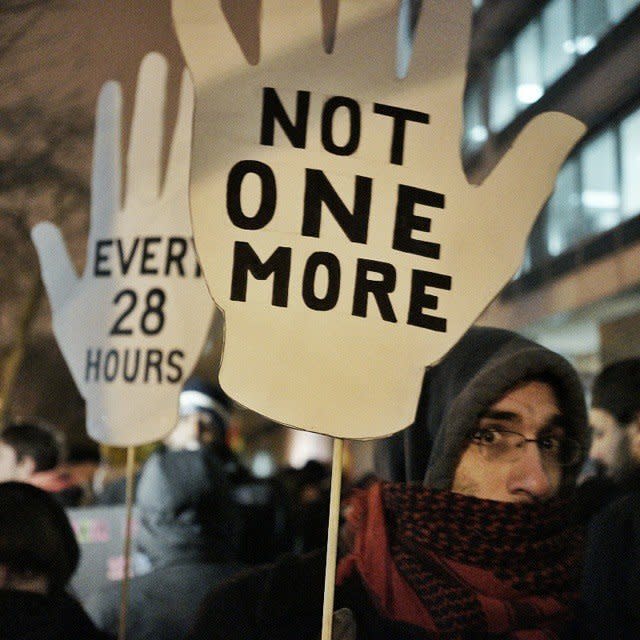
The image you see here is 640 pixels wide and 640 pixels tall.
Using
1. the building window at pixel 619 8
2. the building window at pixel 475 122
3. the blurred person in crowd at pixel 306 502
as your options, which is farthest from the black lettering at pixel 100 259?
the building window at pixel 475 122

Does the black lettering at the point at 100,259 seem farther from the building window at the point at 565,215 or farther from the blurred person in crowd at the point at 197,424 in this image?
the building window at the point at 565,215

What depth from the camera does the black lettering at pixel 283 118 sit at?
2.12 metres

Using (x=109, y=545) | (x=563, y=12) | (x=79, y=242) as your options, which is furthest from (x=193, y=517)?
(x=563, y=12)

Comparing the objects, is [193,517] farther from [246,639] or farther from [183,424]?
[246,639]

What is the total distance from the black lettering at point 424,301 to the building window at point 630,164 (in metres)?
13.7

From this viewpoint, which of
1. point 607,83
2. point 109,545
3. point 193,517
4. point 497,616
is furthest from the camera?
point 607,83

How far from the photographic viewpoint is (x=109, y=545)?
4.64 meters

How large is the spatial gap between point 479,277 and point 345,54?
51cm

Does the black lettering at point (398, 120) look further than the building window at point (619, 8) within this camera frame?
No

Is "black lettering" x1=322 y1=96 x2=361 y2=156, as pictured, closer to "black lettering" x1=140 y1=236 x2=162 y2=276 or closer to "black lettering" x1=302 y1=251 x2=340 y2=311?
"black lettering" x1=302 y1=251 x2=340 y2=311

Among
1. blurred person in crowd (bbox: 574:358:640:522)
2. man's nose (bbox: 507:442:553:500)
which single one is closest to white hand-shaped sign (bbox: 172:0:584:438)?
man's nose (bbox: 507:442:553:500)

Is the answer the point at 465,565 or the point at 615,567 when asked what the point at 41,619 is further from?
the point at 615,567

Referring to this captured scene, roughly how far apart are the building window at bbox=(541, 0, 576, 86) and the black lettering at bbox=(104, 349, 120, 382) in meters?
14.5

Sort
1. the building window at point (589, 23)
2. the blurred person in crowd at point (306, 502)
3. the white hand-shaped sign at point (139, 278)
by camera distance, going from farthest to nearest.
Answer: the building window at point (589, 23) → the blurred person in crowd at point (306, 502) → the white hand-shaped sign at point (139, 278)
